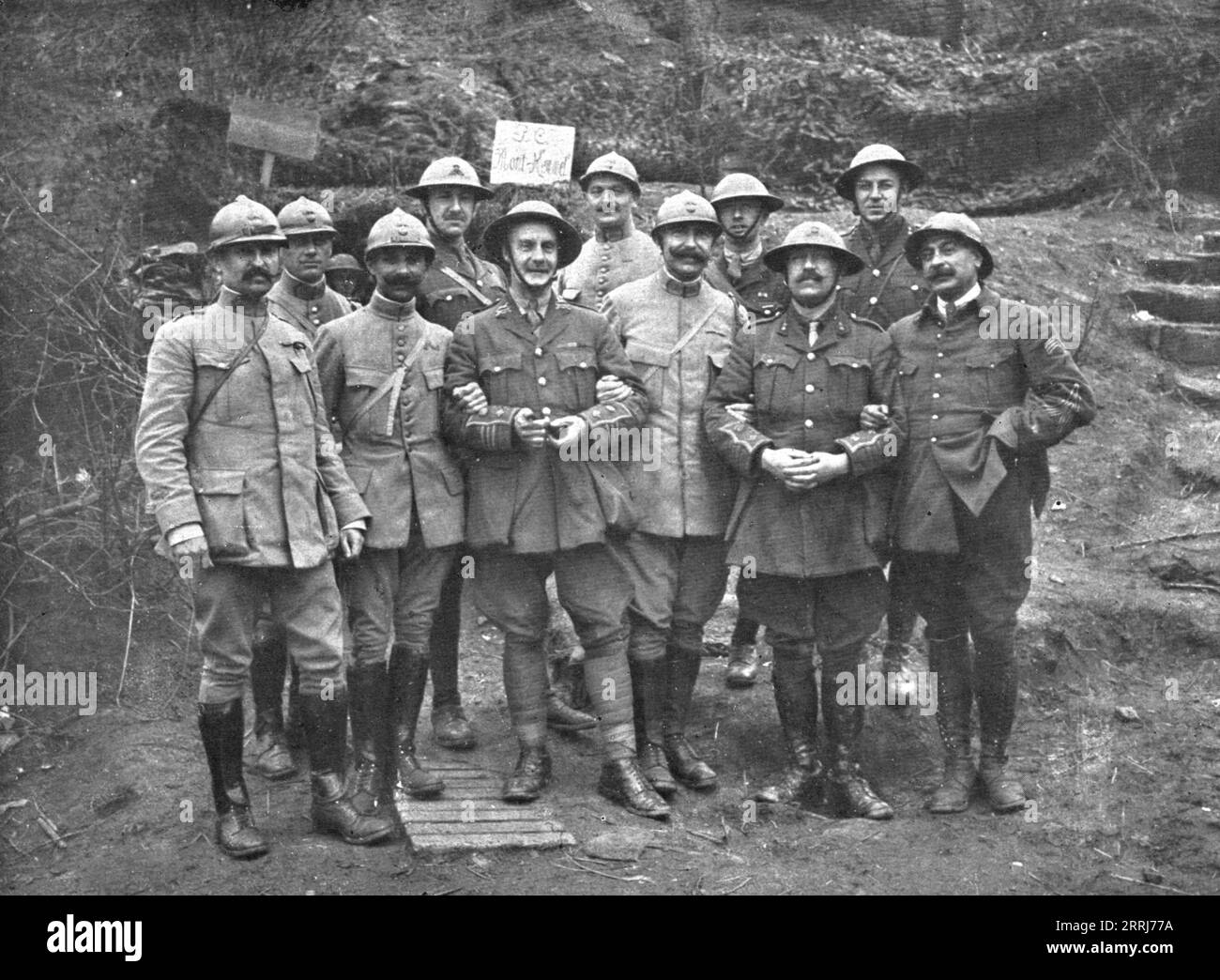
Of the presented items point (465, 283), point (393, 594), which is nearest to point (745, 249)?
point (465, 283)

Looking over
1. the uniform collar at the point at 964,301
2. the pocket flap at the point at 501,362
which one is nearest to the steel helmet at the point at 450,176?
the pocket flap at the point at 501,362

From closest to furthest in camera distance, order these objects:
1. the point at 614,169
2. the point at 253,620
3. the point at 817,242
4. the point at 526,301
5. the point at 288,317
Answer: the point at 253,620, the point at 817,242, the point at 526,301, the point at 288,317, the point at 614,169

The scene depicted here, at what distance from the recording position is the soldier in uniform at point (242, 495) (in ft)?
13.9

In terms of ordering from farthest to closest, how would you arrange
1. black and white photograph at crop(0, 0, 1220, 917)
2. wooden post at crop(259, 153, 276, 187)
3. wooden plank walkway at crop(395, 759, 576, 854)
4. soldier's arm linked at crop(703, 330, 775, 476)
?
wooden post at crop(259, 153, 276, 187), soldier's arm linked at crop(703, 330, 775, 476), wooden plank walkway at crop(395, 759, 576, 854), black and white photograph at crop(0, 0, 1220, 917)

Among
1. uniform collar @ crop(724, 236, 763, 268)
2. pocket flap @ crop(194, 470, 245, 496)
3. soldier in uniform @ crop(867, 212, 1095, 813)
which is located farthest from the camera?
uniform collar @ crop(724, 236, 763, 268)

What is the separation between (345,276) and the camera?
6.44 meters

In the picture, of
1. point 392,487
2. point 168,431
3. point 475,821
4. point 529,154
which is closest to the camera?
point 168,431

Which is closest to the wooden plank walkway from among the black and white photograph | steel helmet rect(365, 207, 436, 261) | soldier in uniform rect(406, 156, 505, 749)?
the black and white photograph

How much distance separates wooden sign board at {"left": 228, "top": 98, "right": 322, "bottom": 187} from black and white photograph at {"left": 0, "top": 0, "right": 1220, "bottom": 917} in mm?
24

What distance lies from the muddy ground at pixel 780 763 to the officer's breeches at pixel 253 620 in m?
0.64

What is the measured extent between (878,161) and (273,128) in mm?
3588

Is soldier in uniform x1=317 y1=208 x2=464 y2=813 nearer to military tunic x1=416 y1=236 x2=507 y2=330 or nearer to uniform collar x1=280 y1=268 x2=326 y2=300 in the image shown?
military tunic x1=416 y1=236 x2=507 y2=330

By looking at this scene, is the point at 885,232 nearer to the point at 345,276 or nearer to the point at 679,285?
the point at 679,285

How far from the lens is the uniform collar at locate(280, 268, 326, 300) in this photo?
5.51 metres
